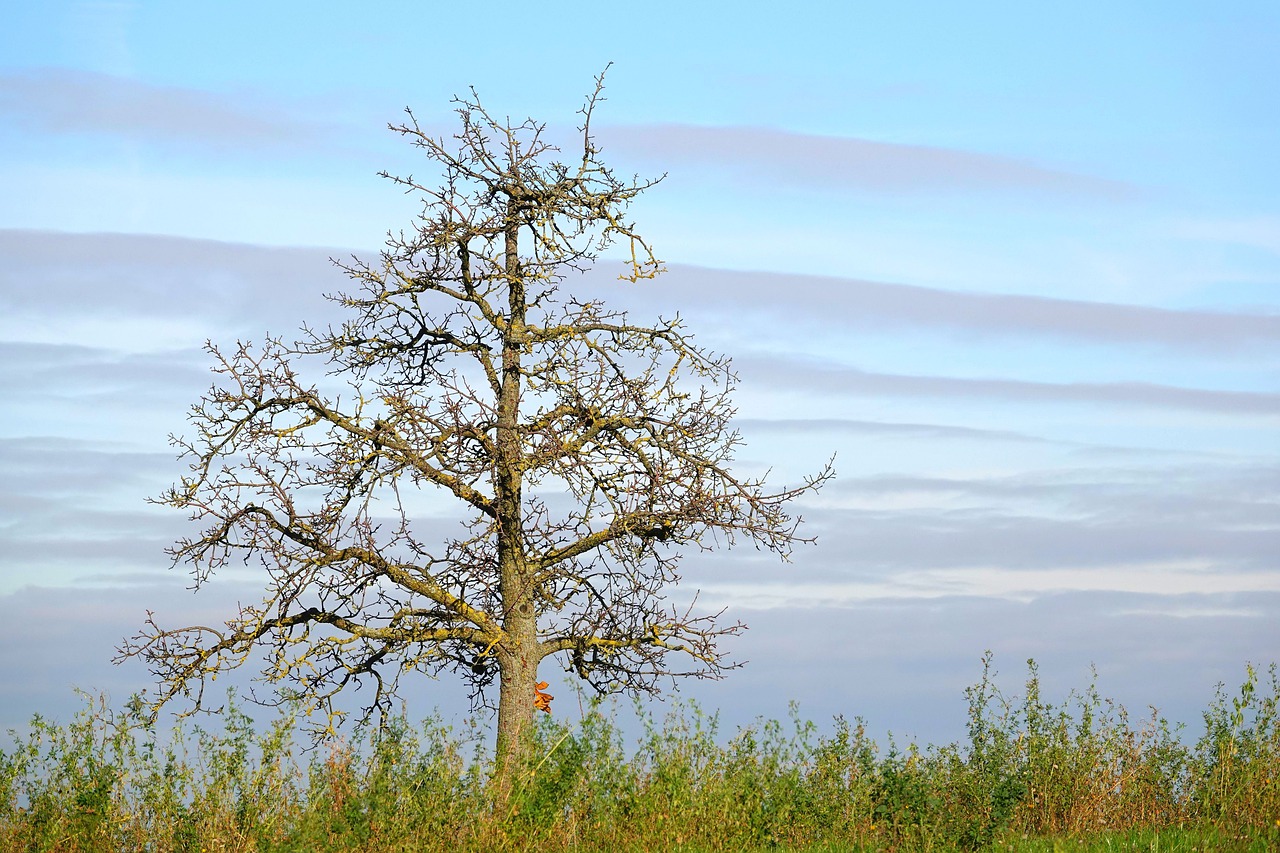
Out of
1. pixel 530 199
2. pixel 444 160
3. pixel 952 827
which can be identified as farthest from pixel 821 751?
pixel 444 160

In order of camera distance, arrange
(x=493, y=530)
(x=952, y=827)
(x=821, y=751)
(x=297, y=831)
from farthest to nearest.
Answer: (x=493, y=530), (x=821, y=751), (x=952, y=827), (x=297, y=831)

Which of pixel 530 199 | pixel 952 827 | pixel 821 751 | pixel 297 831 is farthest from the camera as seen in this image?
pixel 530 199

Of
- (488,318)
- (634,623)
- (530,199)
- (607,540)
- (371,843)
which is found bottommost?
(371,843)

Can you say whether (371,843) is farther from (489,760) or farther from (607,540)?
(607,540)

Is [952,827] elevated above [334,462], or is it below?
below

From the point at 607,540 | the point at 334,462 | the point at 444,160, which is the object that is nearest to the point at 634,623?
the point at 607,540

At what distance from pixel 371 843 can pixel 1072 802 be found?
7.54 metres

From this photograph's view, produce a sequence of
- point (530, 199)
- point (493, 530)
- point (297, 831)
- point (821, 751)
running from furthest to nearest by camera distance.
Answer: point (530, 199) < point (493, 530) < point (821, 751) < point (297, 831)

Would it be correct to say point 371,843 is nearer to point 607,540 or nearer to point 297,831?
point 297,831

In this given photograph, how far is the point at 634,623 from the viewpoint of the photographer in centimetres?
1398

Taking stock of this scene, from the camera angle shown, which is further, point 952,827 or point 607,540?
point 607,540

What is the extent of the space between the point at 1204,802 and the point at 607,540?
274 inches

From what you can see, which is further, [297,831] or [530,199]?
[530,199]

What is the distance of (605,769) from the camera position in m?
11.7
